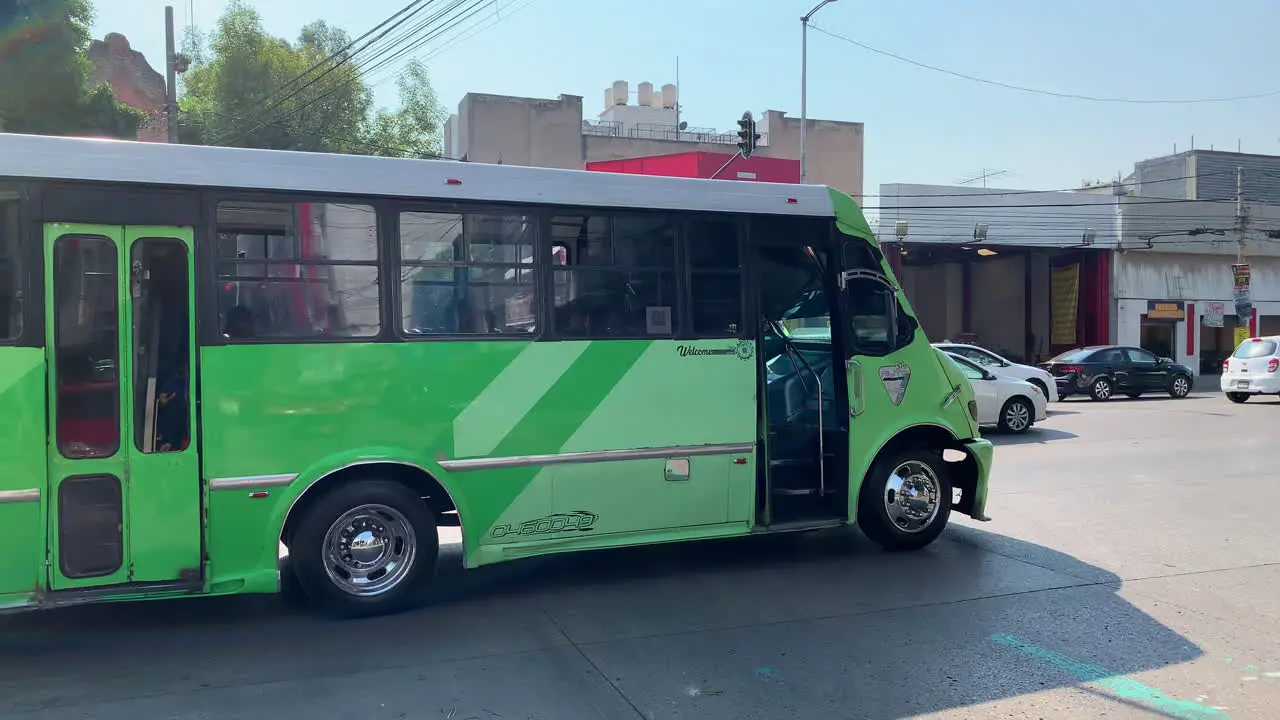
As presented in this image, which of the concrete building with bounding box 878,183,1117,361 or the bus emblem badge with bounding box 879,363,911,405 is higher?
the concrete building with bounding box 878,183,1117,361

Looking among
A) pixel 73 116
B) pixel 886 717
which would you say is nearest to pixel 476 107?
pixel 73 116

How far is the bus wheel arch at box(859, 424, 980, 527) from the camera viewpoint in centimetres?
740

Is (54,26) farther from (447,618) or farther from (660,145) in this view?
(660,145)

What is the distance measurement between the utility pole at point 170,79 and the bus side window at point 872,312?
17.6 m

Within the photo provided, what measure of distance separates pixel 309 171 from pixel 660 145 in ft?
138

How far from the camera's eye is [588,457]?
20.9 feet

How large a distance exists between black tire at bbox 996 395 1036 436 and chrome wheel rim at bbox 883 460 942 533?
364 inches

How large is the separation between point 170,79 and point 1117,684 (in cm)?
2187

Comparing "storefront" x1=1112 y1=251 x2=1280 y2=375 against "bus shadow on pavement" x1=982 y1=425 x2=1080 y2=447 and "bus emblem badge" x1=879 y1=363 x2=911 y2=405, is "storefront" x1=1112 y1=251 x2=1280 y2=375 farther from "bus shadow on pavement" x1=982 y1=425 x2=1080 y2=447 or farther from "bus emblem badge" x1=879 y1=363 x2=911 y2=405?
"bus emblem badge" x1=879 y1=363 x2=911 y2=405

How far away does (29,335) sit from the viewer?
202 inches

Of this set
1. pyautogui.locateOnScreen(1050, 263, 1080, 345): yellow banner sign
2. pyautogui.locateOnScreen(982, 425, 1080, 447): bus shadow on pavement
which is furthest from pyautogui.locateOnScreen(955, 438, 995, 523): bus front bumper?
pyautogui.locateOnScreen(1050, 263, 1080, 345): yellow banner sign

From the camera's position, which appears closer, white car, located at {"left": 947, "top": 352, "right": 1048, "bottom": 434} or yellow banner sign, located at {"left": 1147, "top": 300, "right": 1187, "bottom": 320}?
white car, located at {"left": 947, "top": 352, "right": 1048, "bottom": 434}

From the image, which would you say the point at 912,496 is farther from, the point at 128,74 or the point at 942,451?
the point at 128,74

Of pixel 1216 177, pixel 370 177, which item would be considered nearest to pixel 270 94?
pixel 370 177
